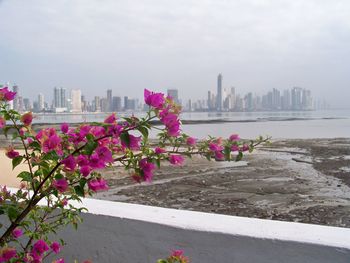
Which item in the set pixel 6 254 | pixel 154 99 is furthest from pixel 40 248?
pixel 154 99

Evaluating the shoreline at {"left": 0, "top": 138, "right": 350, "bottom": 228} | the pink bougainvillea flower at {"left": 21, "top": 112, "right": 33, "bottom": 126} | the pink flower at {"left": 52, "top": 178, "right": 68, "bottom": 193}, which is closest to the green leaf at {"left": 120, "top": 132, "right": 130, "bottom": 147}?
the pink flower at {"left": 52, "top": 178, "right": 68, "bottom": 193}

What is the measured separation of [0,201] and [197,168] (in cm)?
1047

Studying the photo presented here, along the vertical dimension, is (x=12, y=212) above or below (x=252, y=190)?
above

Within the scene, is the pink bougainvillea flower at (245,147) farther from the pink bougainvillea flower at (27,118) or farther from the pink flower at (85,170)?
the pink bougainvillea flower at (27,118)

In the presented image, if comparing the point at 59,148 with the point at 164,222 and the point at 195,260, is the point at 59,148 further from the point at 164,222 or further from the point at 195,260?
the point at 195,260

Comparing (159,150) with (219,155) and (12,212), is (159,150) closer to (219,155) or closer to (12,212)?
(219,155)

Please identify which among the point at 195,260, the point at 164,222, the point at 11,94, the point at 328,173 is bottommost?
the point at 328,173

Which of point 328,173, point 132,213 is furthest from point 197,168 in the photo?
point 132,213

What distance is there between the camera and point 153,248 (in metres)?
1.48

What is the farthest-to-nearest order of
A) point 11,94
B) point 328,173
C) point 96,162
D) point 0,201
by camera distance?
1. point 328,173
2. point 0,201
3. point 11,94
4. point 96,162

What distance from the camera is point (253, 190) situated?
846 centimetres

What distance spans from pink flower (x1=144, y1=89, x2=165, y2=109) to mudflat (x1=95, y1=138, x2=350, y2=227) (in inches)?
219

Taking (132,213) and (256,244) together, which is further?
(132,213)

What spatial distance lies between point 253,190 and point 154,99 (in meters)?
7.73
